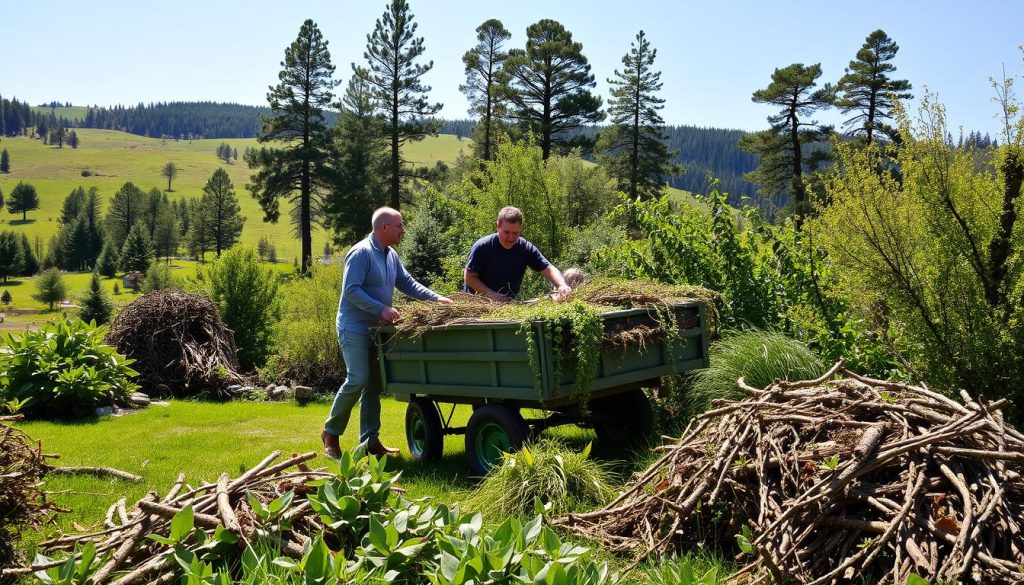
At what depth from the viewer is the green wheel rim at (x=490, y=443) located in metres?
6.46

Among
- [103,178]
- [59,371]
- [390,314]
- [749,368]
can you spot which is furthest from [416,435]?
[103,178]

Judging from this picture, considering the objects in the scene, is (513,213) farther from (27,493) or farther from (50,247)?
(50,247)

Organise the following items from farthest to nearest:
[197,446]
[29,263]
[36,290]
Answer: [29,263]
[36,290]
[197,446]

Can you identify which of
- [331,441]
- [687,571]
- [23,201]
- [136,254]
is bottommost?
[136,254]

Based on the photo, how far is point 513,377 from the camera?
6145mm

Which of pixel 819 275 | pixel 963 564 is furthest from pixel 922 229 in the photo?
pixel 963 564

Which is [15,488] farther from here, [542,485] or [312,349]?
[312,349]

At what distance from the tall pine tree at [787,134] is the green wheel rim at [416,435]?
36732 mm

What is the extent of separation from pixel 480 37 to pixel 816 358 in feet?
142

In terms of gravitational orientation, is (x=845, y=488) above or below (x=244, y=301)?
above

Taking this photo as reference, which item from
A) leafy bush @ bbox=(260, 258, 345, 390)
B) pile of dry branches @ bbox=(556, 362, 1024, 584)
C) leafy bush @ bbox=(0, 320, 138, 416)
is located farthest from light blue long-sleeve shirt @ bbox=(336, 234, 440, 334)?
leafy bush @ bbox=(260, 258, 345, 390)

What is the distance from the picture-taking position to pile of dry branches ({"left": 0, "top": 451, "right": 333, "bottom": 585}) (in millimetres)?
3195

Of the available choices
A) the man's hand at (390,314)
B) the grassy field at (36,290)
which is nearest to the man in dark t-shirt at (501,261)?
the man's hand at (390,314)

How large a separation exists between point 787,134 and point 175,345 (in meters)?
37.4
